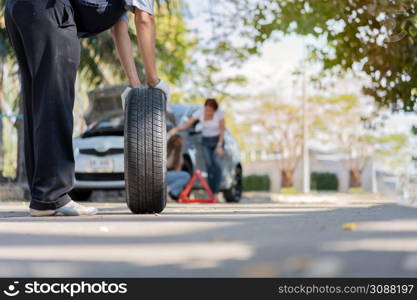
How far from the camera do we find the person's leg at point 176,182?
1109cm

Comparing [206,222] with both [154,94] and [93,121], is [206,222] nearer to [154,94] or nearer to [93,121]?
[154,94]

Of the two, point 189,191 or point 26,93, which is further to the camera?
point 189,191

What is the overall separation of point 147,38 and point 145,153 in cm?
86

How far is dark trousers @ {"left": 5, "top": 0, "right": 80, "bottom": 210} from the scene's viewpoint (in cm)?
464

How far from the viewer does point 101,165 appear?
34.3ft

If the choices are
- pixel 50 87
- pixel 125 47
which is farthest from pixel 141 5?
pixel 50 87

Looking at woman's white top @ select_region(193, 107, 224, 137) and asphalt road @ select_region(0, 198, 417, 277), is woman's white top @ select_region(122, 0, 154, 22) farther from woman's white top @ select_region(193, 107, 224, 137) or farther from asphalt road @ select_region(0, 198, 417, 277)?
woman's white top @ select_region(193, 107, 224, 137)

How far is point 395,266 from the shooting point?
2.51 m

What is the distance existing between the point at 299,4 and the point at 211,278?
1192 cm

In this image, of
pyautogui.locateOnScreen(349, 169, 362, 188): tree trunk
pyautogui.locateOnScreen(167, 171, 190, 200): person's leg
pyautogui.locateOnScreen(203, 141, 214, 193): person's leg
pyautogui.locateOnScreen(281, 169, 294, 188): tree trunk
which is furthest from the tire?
pyautogui.locateOnScreen(349, 169, 362, 188): tree trunk

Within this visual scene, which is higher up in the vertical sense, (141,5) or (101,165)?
(141,5)

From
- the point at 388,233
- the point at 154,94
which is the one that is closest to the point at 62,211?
the point at 154,94

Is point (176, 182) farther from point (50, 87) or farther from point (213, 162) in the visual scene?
point (50, 87)

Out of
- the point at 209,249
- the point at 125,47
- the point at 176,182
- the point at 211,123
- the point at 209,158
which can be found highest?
the point at 125,47
